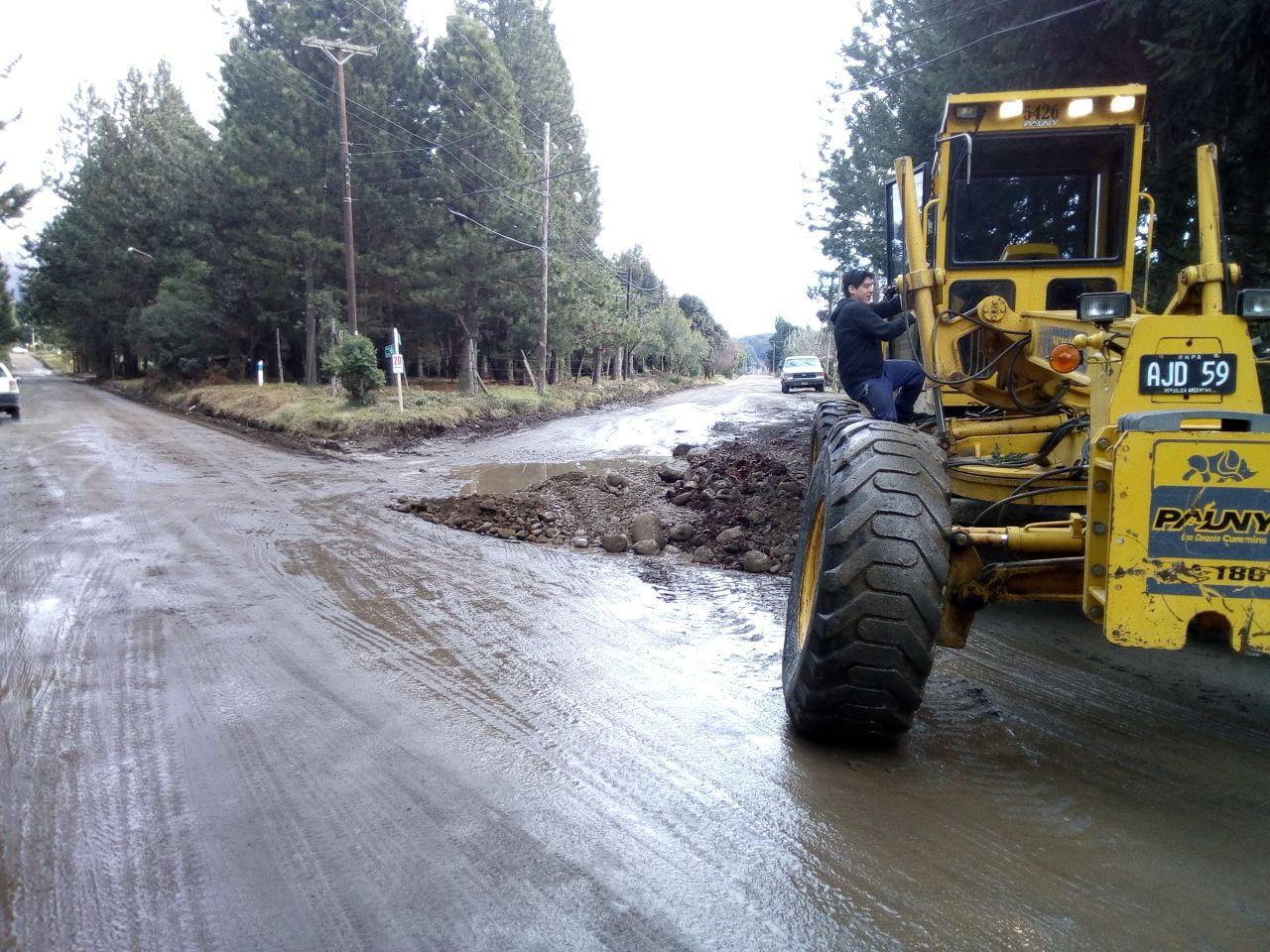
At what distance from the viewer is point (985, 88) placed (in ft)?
34.7

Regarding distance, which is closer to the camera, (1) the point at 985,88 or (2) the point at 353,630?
(2) the point at 353,630

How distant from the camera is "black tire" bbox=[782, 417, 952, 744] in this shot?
3.32m

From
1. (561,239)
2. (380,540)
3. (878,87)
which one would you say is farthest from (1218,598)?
(561,239)

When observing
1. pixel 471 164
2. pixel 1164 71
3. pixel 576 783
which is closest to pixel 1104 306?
pixel 576 783

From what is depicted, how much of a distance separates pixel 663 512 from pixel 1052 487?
541 cm

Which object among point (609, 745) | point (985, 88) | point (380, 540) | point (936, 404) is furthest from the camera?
point (985, 88)

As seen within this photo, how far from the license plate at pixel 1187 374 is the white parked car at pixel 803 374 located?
32.5m

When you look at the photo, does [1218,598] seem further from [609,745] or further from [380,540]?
[380,540]

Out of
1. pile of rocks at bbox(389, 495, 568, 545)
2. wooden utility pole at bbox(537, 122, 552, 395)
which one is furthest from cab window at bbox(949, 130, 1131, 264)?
wooden utility pole at bbox(537, 122, 552, 395)

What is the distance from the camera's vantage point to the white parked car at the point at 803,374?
35.7 metres

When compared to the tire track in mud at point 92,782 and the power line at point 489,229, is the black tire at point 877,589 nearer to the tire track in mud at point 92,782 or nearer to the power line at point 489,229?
the tire track in mud at point 92,782

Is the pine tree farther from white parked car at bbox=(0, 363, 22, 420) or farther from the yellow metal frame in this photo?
the yellow metal frame

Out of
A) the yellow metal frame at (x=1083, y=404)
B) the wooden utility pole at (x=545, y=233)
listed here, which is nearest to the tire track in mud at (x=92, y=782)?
the yellow metal frame at (x=1083, y=404)

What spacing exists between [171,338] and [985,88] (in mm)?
34017
